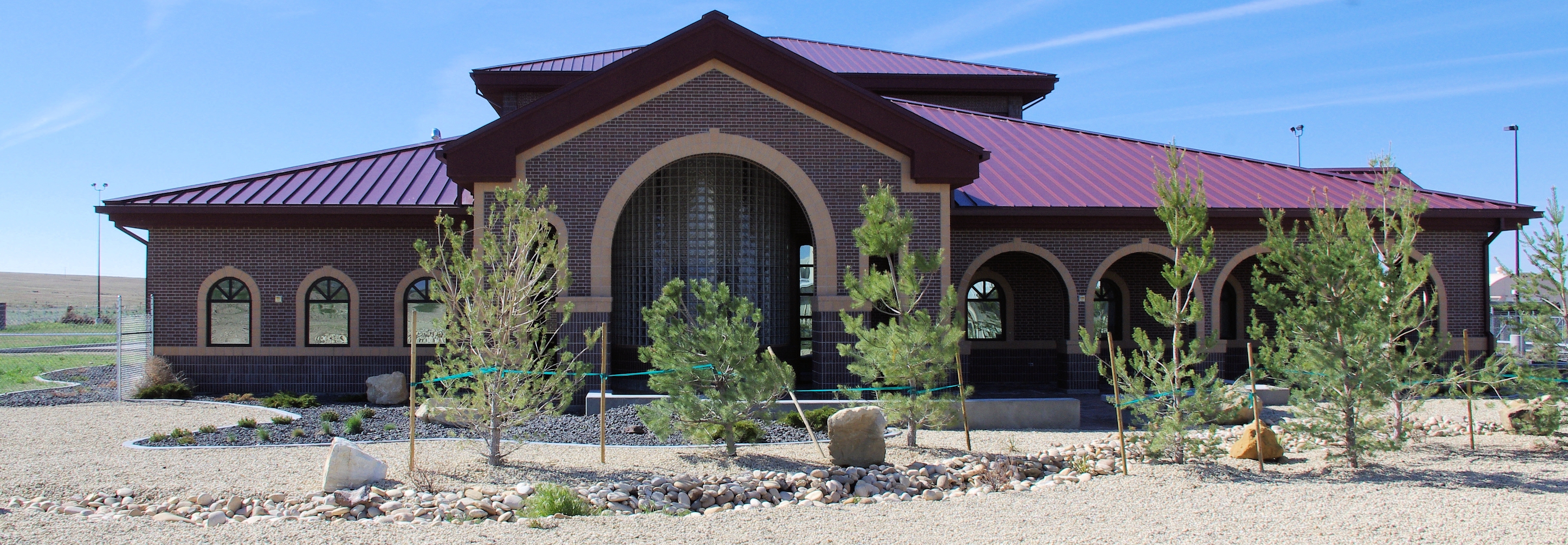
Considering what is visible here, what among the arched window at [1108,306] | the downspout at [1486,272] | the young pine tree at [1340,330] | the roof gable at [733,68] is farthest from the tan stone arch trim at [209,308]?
the downspout at [1486,272]

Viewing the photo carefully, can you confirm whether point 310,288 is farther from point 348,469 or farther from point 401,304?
point 348,469

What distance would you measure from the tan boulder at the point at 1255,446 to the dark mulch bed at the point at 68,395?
17.0 meters

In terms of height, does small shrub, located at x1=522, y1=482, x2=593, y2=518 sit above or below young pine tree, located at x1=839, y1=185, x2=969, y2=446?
below

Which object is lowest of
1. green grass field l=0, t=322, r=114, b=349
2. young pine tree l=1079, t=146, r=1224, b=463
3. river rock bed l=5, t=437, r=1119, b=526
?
river rock bed l=5, t=437, r=1119, b=526

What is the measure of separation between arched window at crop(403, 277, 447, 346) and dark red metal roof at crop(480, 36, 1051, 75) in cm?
614

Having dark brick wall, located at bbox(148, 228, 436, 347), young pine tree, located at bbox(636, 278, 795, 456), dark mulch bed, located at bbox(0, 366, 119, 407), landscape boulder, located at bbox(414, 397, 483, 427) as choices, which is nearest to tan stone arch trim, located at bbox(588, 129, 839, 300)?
young pine tree, located at bbox(636, 278, 795, 456)

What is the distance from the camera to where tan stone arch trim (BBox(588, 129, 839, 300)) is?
1383 centimetres

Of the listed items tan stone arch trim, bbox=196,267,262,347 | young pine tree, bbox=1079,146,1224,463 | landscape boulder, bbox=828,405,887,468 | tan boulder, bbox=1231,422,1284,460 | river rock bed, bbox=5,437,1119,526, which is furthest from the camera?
tan stone arch trim, bbox=196,267,262,347

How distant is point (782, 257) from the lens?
16078mm

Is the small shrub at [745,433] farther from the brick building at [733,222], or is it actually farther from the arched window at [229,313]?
the arched window at [229,313]

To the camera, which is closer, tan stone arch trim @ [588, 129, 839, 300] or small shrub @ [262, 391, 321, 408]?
tan stone arch trim @ [588, 129, 839, 300]

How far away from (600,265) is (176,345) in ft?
28.5

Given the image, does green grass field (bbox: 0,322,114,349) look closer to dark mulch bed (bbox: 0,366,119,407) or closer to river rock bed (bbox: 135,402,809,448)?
dark mulch bed (bbox: 0,366,119,407)

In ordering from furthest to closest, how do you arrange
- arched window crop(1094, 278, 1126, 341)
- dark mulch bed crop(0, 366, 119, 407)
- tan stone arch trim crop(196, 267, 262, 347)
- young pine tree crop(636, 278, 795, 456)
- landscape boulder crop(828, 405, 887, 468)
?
arched window crop(1094, 278, 1126, 341)
tan stone arch trim crop(196, 267, 262, 347)
dark mulch bed crop(0, 366, 119, 407)
young pine tree crop(636, 278, 795, 456)
landscape boulder crop(828, 405, 887, 468)
